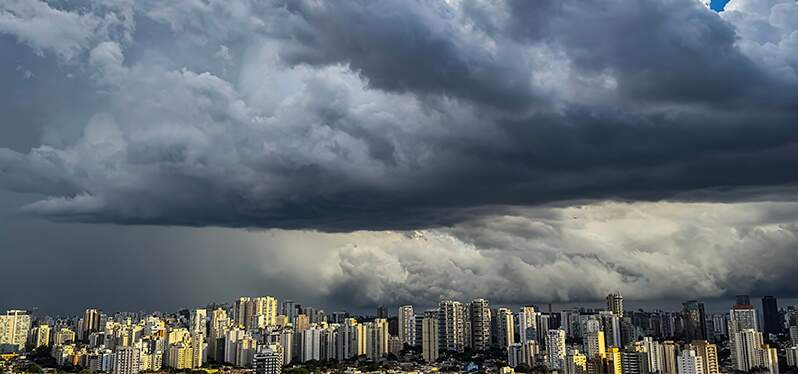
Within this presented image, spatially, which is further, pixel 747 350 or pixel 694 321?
pixel 694 321

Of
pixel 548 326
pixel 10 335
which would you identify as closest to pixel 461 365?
pixel 548 326

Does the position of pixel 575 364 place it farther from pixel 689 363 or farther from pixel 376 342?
pixel 376 342

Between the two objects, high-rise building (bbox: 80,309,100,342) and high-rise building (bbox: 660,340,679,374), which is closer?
high-rise building (bbox: 660,340,679,374)

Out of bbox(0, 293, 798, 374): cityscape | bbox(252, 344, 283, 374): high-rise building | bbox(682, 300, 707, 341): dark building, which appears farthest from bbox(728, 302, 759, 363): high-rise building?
bbox(252, 344, 283, 374): high-rise building

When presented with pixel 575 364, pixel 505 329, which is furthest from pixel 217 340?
pixel 575 364

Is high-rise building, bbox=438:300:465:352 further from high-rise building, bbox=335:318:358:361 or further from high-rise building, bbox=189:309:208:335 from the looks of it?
high-rise building, bbox=189:309:208:335

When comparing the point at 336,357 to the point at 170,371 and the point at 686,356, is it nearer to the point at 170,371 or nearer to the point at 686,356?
the point at 170,371

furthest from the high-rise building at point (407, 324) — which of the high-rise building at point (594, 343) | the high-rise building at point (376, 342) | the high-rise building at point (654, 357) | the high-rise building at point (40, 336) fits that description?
the high-rise building at point (40, 336)
